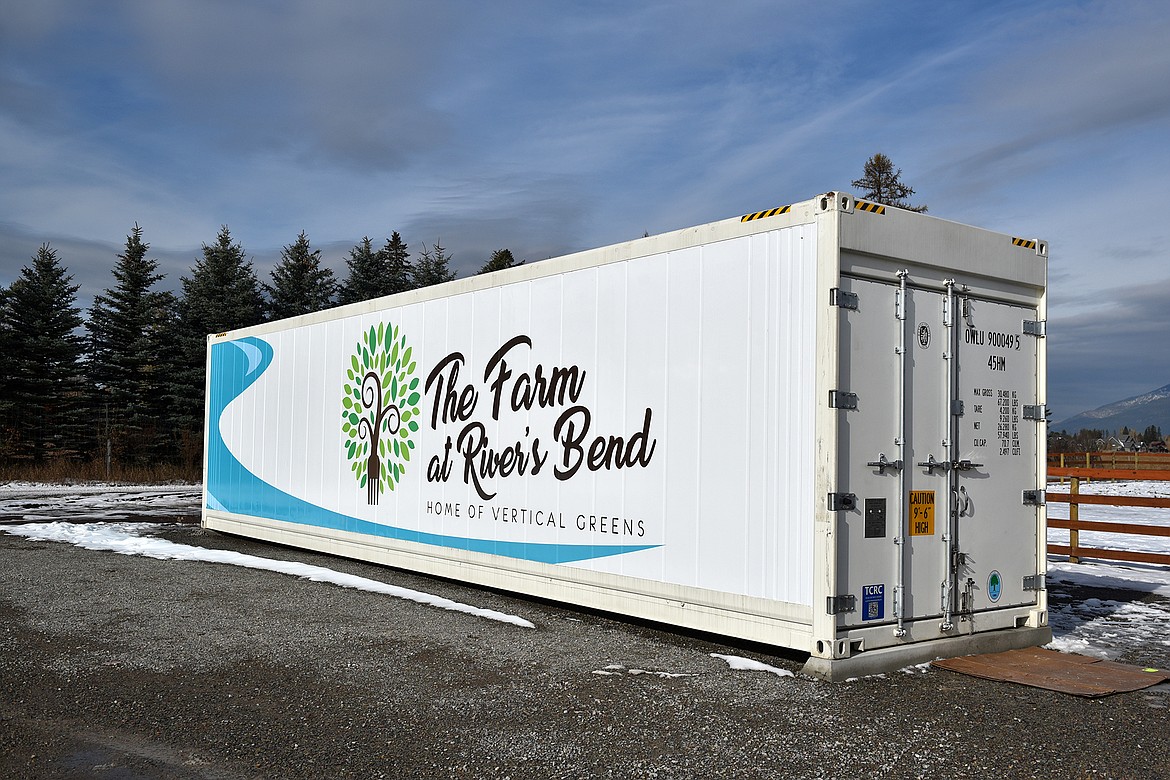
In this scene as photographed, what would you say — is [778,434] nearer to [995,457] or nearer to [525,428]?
[995,457]

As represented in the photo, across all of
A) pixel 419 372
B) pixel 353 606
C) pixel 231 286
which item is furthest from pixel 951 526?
pixel 231 286

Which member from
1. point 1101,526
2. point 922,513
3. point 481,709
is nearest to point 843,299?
point 922,513

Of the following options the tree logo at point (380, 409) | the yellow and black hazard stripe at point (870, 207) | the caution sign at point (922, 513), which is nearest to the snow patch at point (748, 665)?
the caution sign at point (922, 513)

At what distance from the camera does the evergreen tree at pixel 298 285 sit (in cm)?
3866

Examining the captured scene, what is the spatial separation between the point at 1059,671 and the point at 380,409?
279 inches

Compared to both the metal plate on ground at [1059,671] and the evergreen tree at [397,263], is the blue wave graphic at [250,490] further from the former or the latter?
the evergreen tree at [397,263]

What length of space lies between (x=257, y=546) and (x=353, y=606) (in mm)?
5213

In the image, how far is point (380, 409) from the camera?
10.3 m

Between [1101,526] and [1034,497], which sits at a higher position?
[1034,497]

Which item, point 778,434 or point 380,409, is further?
point 380,409

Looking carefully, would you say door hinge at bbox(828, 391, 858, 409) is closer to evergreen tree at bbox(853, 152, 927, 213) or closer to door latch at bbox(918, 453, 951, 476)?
door latch at bbox(918, 453, 951, 476)

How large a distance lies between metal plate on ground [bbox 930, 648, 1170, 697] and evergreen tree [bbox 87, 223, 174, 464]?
3220 centimetres

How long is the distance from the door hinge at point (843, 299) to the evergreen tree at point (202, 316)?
3043cm

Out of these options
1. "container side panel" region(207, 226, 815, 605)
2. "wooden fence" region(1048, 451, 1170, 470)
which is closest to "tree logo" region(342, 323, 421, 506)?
"container side panel" region(207, 226, 815, 605)
